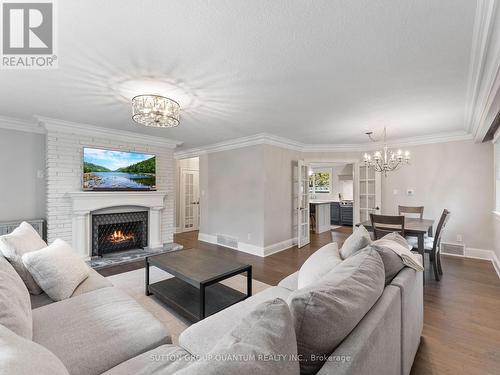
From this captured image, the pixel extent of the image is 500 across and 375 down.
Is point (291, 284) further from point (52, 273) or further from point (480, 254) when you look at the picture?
point (480, 254)

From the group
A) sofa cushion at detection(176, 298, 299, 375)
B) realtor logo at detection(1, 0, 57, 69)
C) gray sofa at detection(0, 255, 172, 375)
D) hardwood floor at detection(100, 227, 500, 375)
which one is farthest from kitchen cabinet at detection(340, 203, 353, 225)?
realtor logo at detection(1, 0, 57, 69)

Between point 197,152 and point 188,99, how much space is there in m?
3.26

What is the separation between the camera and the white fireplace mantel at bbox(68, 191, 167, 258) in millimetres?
3945

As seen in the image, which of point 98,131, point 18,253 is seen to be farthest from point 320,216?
point 18,253

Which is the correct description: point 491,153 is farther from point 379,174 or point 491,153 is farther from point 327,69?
point 327,69

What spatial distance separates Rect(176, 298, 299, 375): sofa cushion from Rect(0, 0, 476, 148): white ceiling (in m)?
1.68

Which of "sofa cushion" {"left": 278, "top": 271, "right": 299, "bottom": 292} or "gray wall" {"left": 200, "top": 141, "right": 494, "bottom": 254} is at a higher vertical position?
"gray wall" {"left": 200, "top": 141, "right": 494, "bottom": 254}

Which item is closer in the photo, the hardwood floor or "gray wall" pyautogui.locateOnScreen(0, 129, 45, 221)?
the hardwood floor

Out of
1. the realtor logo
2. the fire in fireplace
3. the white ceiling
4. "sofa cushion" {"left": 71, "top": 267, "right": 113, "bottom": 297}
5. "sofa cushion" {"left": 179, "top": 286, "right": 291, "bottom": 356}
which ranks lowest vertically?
the fire in fireplace

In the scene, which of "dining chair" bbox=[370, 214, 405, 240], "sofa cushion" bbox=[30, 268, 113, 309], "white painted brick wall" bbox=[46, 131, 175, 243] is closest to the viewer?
"sofa cushion" bbox=[30, 268, 113, 309]

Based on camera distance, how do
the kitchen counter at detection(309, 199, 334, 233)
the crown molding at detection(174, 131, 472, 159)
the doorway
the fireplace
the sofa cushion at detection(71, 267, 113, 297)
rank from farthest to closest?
the doorway
the kitchen counter at detection(309, 199, 334, 233)
the crown molding at detection(174, 131, 472, 159)
the fireplace
the sofa cushion at detection(71, 267, 113, 297)

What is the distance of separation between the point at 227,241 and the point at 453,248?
14.5ft

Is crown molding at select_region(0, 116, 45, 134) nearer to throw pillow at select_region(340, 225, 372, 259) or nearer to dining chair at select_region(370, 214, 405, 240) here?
throw pillow at select_region(340, 225, 372, 259)

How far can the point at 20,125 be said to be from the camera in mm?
3801
